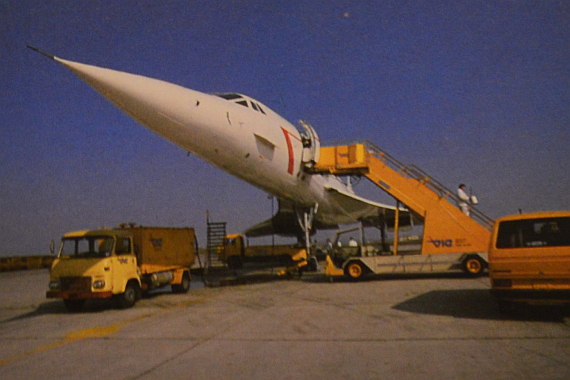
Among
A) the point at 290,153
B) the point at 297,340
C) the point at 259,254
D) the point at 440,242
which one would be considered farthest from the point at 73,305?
the point at 259,254

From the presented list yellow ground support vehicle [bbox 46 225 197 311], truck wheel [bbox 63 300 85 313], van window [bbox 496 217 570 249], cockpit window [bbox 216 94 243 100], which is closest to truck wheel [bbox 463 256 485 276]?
van window [bbox 496 217 570 249]

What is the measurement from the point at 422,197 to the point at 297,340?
8585 millimetres

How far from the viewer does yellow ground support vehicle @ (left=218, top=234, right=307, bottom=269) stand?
16.2 m

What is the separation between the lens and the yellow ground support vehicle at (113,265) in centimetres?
925

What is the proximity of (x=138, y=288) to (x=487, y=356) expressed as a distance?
8005 millimetres

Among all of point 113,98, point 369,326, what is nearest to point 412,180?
point 369,326

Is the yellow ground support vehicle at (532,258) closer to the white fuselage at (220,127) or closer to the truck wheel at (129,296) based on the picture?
the white fuselage at (220,127)

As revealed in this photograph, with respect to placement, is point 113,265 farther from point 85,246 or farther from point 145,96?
point 145,96

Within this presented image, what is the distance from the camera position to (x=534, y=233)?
21.7 feet

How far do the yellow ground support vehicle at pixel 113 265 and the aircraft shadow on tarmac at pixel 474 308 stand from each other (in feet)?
19.3

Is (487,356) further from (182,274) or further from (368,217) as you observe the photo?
(368,217)

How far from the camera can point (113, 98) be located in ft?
25.6

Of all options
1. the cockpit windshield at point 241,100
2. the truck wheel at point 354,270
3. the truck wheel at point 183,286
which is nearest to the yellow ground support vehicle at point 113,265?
the truck wheel at point 183,286

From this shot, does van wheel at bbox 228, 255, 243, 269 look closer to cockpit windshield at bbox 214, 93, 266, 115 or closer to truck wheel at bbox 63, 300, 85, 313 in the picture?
cockpit windshield at bbox 214, 93, 266, 115
